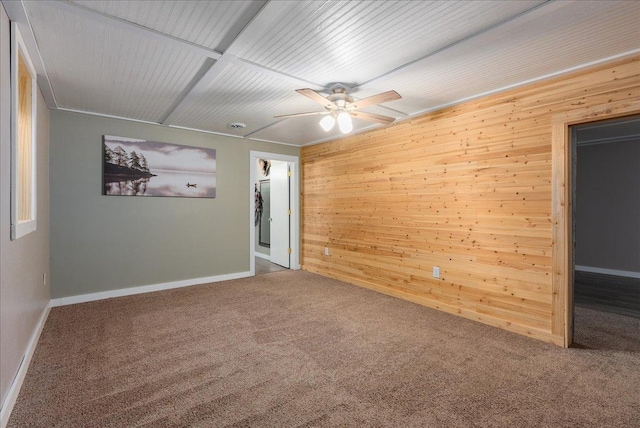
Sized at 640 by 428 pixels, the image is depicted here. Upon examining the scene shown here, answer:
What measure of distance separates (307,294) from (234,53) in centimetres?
318

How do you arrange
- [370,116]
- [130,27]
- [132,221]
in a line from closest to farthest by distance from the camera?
[130,27], [370,116], [132,221]

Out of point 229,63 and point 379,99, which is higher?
point 229,63

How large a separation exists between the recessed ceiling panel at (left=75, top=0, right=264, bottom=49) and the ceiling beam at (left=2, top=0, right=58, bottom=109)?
15.7 inches

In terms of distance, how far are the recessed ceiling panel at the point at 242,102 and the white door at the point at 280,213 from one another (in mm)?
1672

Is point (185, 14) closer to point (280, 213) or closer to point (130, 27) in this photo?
point (130, 27)

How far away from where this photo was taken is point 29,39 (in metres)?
2.22

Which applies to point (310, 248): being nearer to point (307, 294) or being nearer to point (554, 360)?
point (307, 294)

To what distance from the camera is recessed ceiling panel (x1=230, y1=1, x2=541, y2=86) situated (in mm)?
1881

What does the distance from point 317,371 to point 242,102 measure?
9.67 ft

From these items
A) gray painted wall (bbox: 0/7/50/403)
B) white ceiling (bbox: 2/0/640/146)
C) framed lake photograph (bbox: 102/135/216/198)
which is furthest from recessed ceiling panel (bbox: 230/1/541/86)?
framed lake photograph (bbox: 102/135/216/198)

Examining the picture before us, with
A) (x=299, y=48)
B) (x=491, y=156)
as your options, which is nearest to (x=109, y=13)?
(x=299, y=48)

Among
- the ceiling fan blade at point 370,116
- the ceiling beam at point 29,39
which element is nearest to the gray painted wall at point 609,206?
the ceiling fan blade at point 370,116

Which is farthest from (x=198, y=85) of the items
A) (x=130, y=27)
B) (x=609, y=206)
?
(x=609, y=206)

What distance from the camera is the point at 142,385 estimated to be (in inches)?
84.9
